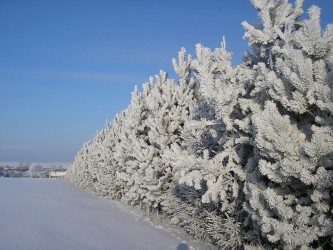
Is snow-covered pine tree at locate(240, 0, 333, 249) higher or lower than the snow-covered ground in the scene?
higher

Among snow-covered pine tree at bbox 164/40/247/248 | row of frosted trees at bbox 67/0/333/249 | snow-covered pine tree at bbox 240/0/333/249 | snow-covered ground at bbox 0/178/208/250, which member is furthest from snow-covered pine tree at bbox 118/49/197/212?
snow-covered pine tree at bbox 240/0/333/249

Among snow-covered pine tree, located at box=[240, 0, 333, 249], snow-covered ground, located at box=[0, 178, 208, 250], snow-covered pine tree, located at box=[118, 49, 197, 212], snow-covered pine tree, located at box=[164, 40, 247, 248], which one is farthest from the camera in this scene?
snow-covered pine tree, located at box=[118, 49, 197, 212]

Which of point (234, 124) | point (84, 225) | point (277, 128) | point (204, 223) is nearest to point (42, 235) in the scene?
point (84, 225)

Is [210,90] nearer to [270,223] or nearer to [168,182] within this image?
[270,223]

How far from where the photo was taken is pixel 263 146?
5211mm

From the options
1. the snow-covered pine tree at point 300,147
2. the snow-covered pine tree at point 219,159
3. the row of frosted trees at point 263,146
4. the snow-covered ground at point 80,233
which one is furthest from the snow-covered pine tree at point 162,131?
the snow-covered pine tree at point 300,147

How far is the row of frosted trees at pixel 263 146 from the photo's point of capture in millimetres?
5008

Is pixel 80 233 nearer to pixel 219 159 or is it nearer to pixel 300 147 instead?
pixel 219 159

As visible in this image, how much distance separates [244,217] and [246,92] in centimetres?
279

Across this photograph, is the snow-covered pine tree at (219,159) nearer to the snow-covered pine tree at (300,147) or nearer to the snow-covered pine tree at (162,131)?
the snow-covered pine tree at (300,147)

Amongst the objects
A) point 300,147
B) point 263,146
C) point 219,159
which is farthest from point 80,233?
point 300,147

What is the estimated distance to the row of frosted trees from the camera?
501 cm

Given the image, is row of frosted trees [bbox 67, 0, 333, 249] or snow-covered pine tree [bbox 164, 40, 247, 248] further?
snow-covered pine tree [bbox 164, 40, 247, 248]

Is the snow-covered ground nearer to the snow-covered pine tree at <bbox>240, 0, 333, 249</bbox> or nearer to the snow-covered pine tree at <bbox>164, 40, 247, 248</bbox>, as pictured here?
the snow-covered pine tree at <bbox>164, 40, 247, 248</bbox>
